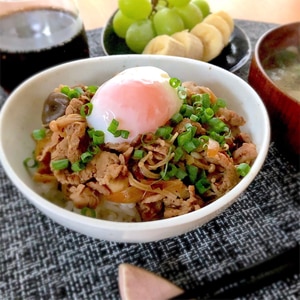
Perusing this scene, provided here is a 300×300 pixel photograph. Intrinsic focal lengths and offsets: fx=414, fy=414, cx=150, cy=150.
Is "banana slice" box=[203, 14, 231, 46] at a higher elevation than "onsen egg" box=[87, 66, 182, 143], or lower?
lower

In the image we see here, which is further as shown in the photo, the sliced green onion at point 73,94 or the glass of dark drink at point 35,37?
the glass of dark drink at point 35,37

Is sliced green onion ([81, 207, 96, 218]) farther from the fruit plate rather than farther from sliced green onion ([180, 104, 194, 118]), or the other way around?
the fruit plate

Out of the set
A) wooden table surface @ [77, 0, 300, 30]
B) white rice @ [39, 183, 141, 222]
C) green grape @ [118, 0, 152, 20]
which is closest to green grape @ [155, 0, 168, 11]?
green grape @ [118, 0, 152, 20]

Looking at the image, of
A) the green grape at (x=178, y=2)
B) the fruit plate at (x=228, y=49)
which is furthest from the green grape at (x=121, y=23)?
the green grape at (x=178, y=2)

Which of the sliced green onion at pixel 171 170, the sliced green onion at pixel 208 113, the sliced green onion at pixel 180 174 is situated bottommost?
the sliced green onion at pixel 180 174

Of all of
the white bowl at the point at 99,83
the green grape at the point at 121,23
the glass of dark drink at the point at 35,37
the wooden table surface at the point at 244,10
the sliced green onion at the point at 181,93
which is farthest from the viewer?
the wooden table surface at the point at 244,10

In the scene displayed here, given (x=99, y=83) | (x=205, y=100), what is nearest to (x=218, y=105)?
(x=205, y=100)

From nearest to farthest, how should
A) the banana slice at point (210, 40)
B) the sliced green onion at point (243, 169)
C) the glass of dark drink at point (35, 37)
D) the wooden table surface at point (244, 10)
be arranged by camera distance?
the sliced green onion at point (243, 169), the glass of dark drink at point (35, 37), the banana slice at point (210, 40), the wooden table surface at point (244, 10)

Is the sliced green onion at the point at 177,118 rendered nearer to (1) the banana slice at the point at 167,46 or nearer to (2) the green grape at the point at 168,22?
(1) the banana slice at the point at 167,46
